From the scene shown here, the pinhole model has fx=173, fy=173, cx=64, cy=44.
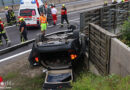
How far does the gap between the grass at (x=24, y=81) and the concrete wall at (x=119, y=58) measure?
295 centimetres

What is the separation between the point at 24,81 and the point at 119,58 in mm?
4012

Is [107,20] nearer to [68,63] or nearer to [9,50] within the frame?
[68,63]

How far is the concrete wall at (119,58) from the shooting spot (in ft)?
15.4

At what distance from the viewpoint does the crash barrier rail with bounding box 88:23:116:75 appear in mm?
5801

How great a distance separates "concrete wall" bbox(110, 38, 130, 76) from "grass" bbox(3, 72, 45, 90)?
9.68 feet

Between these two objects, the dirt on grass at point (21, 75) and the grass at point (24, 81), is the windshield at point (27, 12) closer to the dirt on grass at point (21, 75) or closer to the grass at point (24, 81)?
the dirt on grass at point (21, 75)

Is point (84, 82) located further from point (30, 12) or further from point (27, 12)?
point (27, 12)

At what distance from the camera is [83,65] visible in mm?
8367

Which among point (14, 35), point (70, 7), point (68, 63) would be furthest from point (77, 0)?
point (68, 63)

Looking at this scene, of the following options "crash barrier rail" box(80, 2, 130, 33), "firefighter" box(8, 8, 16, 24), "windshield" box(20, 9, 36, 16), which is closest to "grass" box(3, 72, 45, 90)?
"crash barrier rail" box(80, 2, 130, 33)

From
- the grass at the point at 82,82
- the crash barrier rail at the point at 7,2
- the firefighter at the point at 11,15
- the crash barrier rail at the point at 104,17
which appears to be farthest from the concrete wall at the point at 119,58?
the crash barrier rail at the point at 7,2

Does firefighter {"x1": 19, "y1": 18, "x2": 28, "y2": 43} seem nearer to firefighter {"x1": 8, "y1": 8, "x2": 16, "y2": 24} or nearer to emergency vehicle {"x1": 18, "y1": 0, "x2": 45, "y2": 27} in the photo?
emergency vehicle {"x1": 18, "y1": 0, "x2": 45, "y2": 27}

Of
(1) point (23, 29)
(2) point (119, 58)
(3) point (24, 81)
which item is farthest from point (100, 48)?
(1) point (23, 29)

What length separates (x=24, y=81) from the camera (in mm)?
7133
